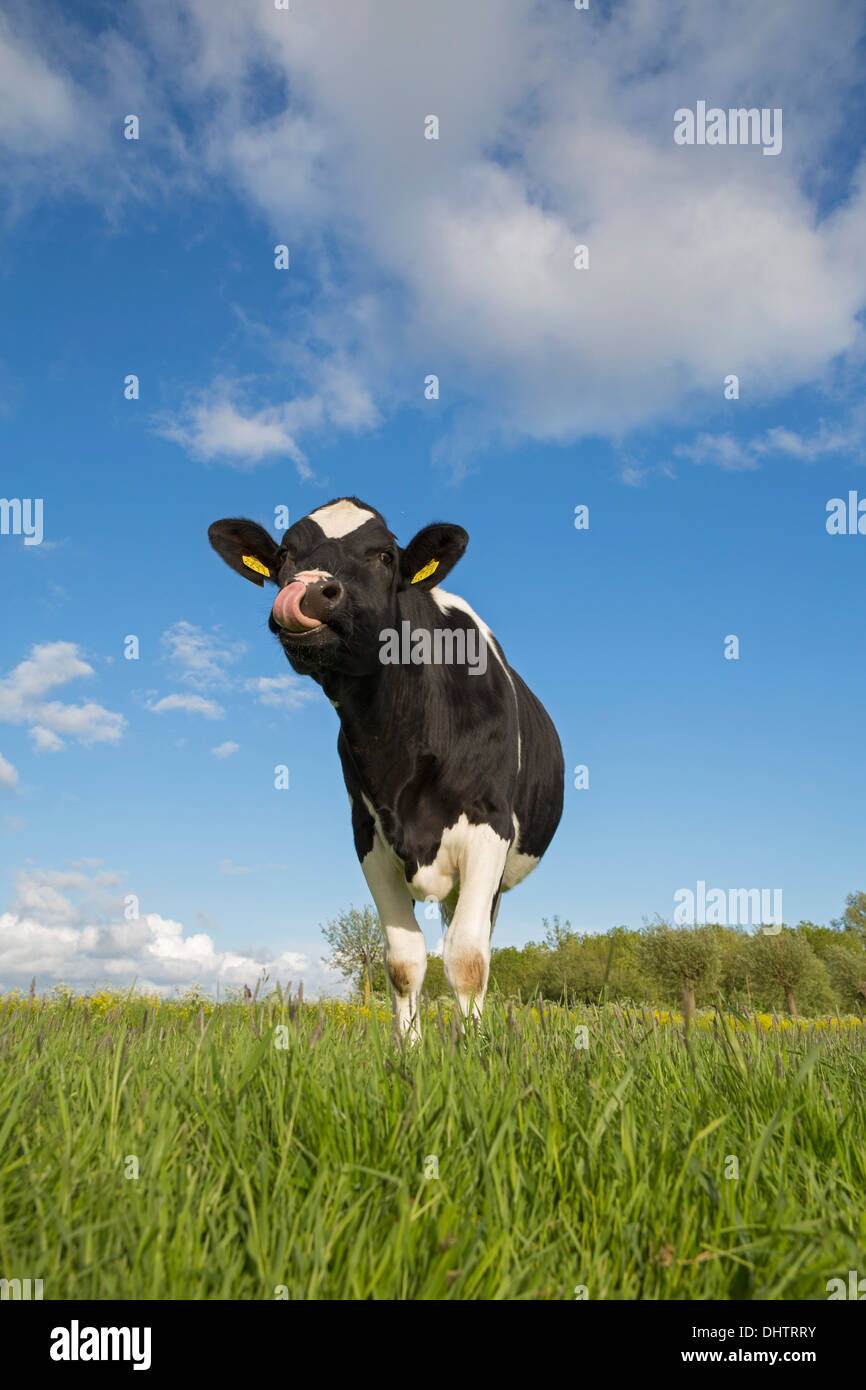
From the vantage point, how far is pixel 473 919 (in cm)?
657

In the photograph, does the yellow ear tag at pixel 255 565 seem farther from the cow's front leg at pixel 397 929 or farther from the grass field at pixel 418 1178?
the grass field at pixel 418 1178

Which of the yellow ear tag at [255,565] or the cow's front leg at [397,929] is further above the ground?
the yellow ear tag at [255,565]

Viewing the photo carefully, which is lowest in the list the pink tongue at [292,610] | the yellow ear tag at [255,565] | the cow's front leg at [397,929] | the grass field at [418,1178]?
the grass field at [418,1178]

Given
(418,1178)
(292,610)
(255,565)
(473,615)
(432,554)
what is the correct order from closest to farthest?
(418,1178) → (292,610) → (432,554) → (255,565) → (473,615)

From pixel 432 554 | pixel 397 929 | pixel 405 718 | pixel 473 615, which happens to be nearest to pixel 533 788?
pixel 473 615

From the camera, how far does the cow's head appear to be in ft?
19.6

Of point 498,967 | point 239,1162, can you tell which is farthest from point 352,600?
point 498,967

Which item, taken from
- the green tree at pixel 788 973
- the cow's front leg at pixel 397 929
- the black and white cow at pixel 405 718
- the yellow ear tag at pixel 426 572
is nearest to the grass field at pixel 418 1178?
the black and white cow at pixel 405 718

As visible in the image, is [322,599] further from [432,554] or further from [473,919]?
[473,919]

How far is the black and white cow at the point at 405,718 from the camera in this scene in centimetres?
643

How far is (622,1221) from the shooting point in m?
2.46

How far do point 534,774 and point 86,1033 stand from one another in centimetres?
526

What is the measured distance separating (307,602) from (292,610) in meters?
0.12
